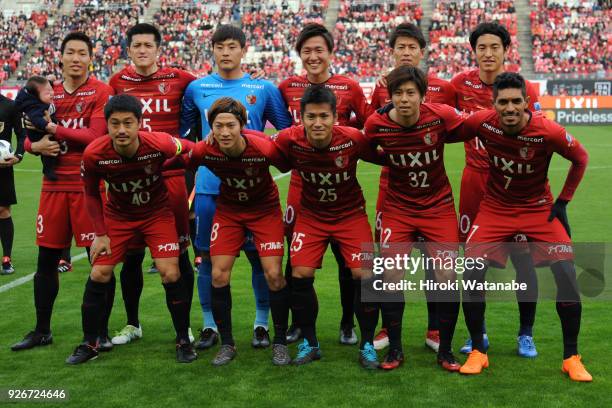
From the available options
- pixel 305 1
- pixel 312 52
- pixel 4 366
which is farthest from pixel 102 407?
pixel 305 1

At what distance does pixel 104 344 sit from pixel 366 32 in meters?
37.9

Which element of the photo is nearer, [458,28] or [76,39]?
[76,39]

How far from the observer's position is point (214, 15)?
44.2m

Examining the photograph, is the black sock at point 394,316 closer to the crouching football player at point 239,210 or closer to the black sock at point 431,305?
the black sock at point 431,305

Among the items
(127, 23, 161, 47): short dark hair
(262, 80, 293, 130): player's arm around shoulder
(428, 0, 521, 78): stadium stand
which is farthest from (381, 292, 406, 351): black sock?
(428, 0, 521, 78): stadium stand

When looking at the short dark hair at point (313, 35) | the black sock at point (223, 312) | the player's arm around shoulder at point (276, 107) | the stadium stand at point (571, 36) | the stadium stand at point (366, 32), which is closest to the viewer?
the black sock at point (223, 312)

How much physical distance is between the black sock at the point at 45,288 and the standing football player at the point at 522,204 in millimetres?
3304

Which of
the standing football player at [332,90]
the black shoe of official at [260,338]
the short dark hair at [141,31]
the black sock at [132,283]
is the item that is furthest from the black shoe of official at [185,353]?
the short dark hair at [141,31]

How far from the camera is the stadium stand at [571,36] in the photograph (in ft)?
123

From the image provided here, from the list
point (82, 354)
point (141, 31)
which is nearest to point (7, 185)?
point (141, 31)

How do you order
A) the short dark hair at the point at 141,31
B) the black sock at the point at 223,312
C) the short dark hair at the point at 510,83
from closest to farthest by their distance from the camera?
1. the short dark hair at the point at 510,83
2. the black sock at the point at 223,312
3. the short dark hair at the point at 141,31

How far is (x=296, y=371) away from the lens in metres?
5.59

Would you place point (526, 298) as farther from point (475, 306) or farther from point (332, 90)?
point (332, 90)

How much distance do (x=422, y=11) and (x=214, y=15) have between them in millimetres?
11793
